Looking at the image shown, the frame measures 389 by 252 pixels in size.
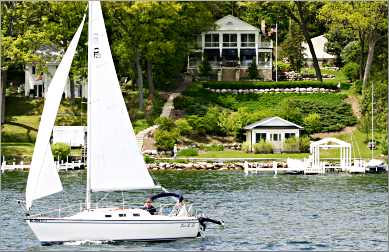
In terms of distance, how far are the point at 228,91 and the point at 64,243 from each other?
59.1 meters

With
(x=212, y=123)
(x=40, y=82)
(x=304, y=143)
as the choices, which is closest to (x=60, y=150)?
(x=212, y=123)

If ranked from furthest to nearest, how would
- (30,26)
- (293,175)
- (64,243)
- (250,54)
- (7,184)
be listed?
(250,54) → (30,26) → (293,175) → (7,184) → (64,243)

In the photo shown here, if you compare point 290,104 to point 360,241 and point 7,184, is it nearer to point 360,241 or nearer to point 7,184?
point 7,184

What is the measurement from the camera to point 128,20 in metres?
91.9

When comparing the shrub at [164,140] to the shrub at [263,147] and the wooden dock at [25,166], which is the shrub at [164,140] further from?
the wooden dock at [25,166]

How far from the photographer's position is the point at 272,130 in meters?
87.5

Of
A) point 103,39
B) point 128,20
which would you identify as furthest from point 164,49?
point 103,39

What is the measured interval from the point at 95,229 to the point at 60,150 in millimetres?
39398

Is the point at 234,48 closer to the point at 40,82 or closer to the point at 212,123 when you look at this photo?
the point at 40,82

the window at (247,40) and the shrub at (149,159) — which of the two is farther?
the window at (247,40)

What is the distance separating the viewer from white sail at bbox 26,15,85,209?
40062 mm

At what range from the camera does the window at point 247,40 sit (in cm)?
10738

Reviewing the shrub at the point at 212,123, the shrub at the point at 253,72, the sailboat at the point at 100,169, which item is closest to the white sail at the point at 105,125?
the sailboat at the point at 100,169

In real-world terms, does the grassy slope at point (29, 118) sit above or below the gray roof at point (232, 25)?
below
